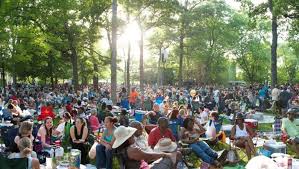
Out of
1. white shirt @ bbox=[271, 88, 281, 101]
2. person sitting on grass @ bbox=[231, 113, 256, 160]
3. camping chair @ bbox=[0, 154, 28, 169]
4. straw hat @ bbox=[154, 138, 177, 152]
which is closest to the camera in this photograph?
camping chair @ bbox=[0, 154, 28, 169]

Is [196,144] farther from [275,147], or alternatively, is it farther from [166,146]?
[166,146]

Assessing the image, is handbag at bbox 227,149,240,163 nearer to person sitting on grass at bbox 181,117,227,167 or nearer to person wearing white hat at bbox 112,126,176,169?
person sitting on grass at bbox 181,117,227,167

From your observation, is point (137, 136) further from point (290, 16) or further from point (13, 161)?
point (290, 16)

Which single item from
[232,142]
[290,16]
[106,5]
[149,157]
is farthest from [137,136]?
[106,5]

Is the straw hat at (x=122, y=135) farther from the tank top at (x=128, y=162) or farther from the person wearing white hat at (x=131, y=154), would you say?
the tank top at (x=128, y=162)

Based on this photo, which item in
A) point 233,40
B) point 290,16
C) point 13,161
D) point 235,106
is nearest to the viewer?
point 13,161

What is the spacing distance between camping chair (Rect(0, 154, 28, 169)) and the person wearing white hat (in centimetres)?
181

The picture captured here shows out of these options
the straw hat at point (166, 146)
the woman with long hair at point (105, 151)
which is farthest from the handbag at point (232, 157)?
the straw hat at point (166, 146)

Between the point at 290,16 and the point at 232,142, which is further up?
the point at 290,16

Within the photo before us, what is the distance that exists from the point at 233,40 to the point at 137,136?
1597 inches

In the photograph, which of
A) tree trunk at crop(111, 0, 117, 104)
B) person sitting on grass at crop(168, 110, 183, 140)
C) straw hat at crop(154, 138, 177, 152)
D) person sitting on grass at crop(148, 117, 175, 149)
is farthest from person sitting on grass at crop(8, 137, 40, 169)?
tree trunk at crop(111, 0, 117, 104)

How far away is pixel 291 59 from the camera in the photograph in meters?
66.9

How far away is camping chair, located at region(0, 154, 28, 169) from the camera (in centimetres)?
614

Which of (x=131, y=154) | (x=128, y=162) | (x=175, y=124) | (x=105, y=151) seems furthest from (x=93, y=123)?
(x=131, y=154)
